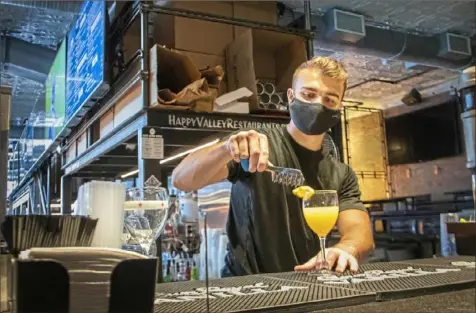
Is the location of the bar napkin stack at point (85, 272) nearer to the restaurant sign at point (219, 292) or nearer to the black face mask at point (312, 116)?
the restaurant sign at point (219, 292)

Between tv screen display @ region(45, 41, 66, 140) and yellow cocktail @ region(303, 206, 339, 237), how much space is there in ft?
10.9

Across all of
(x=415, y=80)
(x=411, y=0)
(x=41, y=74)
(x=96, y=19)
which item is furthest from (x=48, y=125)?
(x=415, y=80)

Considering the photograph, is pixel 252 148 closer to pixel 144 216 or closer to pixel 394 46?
pixel 144 216

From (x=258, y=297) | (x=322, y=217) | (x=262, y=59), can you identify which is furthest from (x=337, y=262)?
(x=262, y=59)

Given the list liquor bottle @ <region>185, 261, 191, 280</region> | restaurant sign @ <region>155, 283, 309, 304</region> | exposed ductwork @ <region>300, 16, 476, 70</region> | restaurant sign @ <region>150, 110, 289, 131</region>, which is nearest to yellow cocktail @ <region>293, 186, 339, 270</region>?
restaurant sign @ <region>155, 283, 309, 304</region>

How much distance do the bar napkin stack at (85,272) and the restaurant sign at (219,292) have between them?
0.32 m

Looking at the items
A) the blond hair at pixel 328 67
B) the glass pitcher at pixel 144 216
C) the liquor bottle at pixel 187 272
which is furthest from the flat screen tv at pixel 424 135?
the glass pitcher at pixel 144 216

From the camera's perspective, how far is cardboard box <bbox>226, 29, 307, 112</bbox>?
277cm

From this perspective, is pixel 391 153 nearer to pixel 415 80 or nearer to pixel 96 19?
pixel 415 80

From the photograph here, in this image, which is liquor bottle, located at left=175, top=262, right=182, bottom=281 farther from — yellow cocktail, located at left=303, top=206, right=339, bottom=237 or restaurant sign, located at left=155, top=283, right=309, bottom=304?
restaurant sign, located at left=155, top=283, right=309, bottom=304

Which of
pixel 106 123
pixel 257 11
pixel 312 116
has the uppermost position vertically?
pixel 257 11

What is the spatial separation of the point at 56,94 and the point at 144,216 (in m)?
3.98

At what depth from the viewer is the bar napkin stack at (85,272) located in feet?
1.74

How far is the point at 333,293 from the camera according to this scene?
0.85 meters
